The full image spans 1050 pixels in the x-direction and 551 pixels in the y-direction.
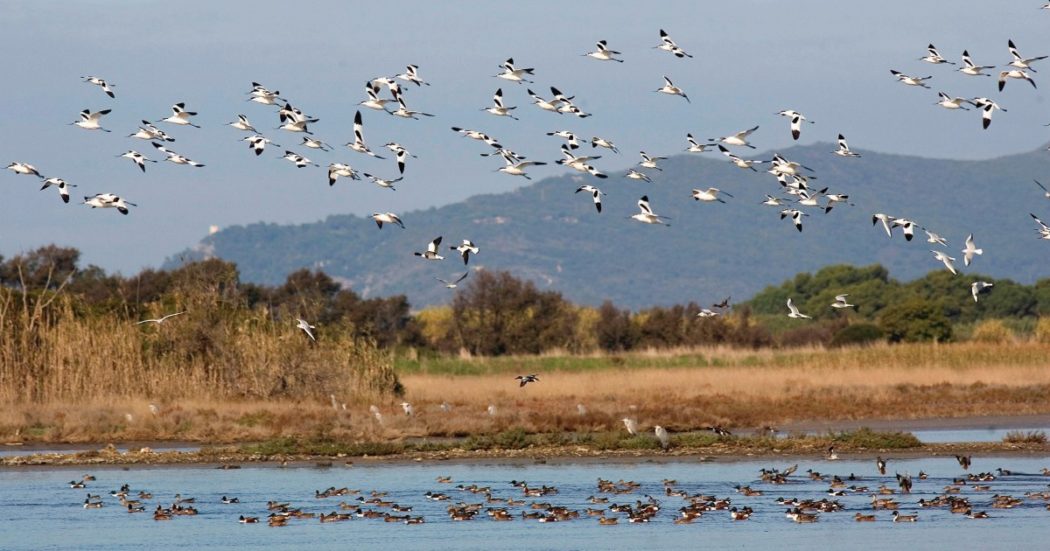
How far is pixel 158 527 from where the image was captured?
78.3ft

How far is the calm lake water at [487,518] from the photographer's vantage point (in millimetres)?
21953

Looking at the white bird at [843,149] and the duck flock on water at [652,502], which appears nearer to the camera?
the duck flock on water at [652,502]

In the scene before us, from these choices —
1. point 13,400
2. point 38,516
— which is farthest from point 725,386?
point 38,516

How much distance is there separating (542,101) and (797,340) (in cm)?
4815

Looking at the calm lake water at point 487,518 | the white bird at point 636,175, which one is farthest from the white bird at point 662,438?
the white bird at point 636,175

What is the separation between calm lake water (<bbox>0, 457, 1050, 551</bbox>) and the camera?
22.0m

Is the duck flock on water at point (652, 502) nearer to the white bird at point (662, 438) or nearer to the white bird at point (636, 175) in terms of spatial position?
the white bird at point (662, 438)

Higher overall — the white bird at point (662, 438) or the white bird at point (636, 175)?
the white bird at point (636, 175)

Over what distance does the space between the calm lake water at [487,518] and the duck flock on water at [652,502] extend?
0.09 metres

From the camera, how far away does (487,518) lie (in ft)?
80.0

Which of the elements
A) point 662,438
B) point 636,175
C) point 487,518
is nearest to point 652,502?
point 487,518

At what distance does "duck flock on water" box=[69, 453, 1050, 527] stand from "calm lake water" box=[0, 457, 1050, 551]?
0.09 metres

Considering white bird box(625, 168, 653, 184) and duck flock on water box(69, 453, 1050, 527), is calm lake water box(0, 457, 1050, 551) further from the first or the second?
white bird box(625, 168, 653, 184)

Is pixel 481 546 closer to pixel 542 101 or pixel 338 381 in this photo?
pixel 542 101
